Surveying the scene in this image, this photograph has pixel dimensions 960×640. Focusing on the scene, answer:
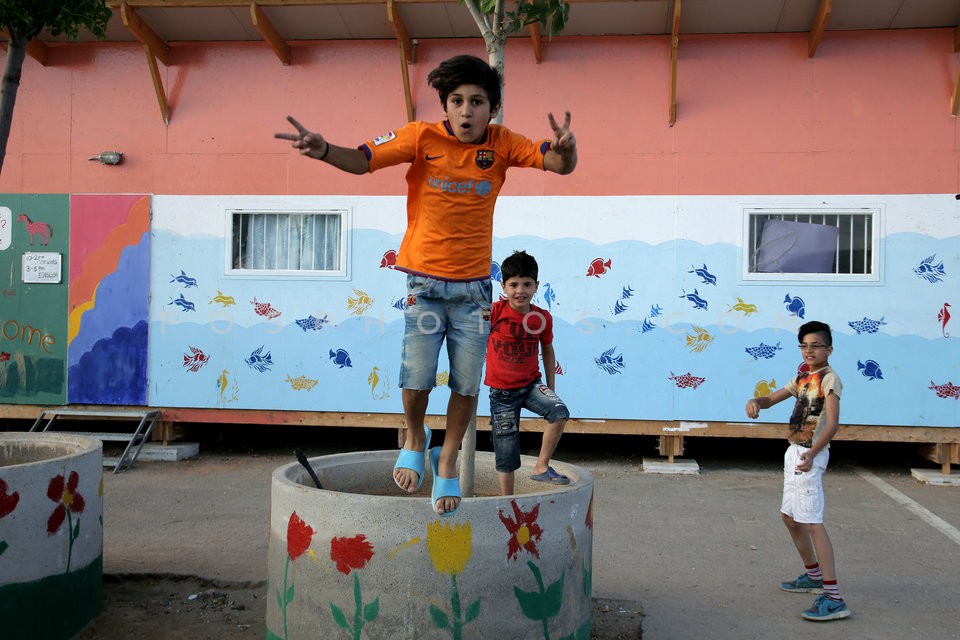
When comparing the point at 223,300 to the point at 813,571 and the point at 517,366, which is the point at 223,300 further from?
the point at 813,571

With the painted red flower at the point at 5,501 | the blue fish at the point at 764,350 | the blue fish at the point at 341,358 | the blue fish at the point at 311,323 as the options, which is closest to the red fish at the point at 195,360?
the blue fish at the point at 311,323

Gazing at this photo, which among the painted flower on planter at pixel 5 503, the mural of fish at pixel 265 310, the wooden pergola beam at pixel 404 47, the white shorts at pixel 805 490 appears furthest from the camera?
the mural of fish at pixel 265 310

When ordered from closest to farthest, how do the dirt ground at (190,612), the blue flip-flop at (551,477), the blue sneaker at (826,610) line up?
the blue flip-flop at (551,477) < the dirt ground at (190,612) < the blue sneaker at (826,610)

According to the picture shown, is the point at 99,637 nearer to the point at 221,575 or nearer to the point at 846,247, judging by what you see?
the point at 221,575

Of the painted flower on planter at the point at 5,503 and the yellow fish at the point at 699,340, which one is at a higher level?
the yellow fish at the point at 699,340

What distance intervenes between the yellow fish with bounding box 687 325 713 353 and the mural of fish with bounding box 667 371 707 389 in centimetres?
27

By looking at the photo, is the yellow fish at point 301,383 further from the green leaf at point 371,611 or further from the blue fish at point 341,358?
the green leaf at point 371,611

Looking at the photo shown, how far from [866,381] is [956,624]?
168 inches

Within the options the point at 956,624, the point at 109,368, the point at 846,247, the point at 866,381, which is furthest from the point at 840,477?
the point at 109,368

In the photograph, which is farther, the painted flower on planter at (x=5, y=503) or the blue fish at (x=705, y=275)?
the blue fish at (x=705, y=275)

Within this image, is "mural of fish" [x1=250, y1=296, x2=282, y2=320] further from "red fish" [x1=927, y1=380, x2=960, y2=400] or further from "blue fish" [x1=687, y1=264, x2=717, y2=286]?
"red fish" [x1=927, y1=380, x2=960, y2=400]

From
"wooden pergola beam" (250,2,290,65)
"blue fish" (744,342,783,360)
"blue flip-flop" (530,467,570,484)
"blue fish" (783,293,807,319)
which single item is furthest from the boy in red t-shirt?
"wooden pergola beam" (250,2,290,65)

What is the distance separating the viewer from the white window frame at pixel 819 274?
27.2 feet

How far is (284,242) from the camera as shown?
9.02 m
